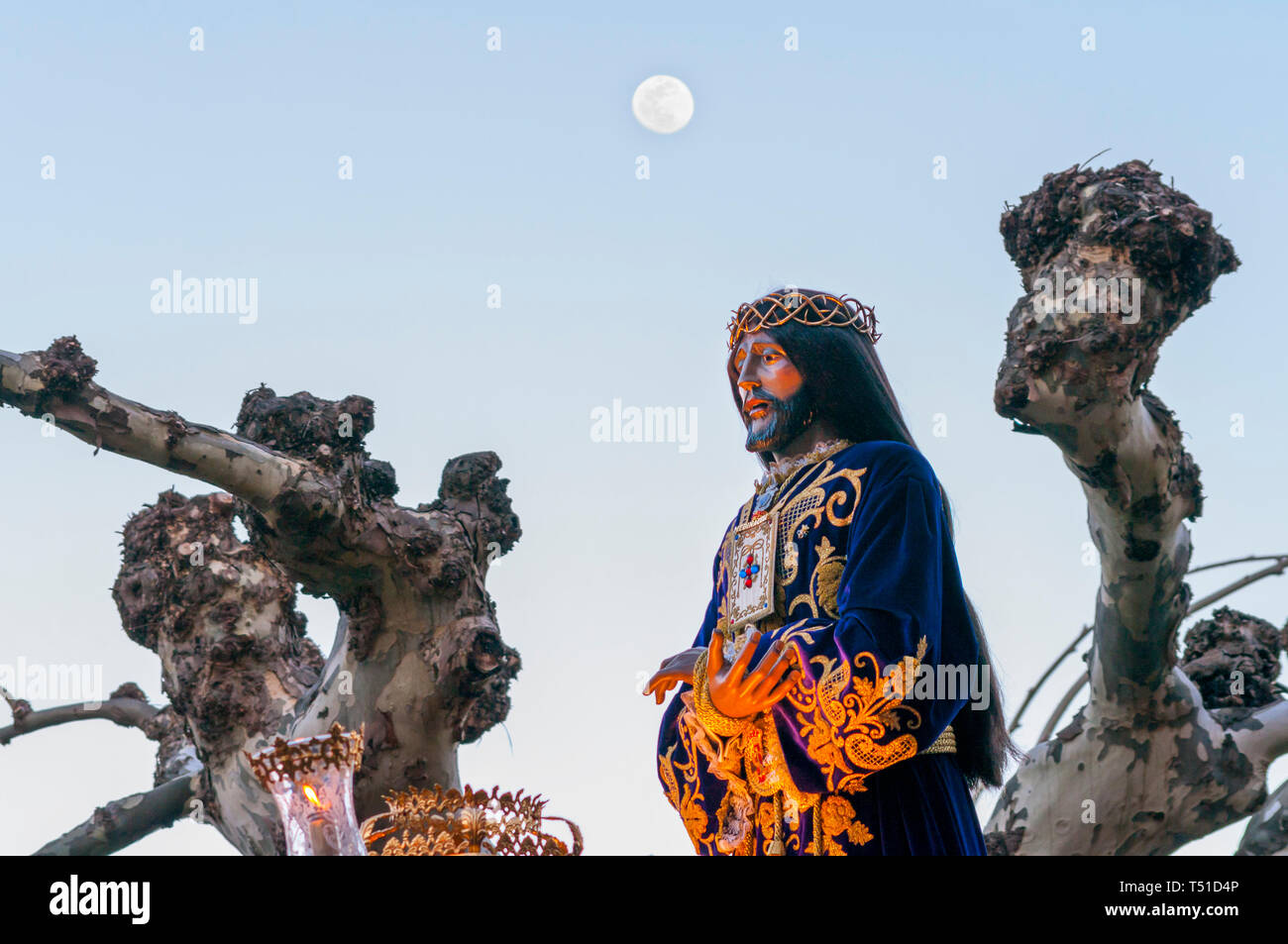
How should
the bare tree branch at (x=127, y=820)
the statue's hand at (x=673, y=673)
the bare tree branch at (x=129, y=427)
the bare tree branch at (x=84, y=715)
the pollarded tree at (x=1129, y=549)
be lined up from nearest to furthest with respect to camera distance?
the statue's hand at (x=673, y=673)
the pollarded tree at (x=1129, y=549)
the bare tree branch at (x=129, y=427)
the bare tree branch at (x=127, y=820)
the bare tree branch at (x=84, y=715)

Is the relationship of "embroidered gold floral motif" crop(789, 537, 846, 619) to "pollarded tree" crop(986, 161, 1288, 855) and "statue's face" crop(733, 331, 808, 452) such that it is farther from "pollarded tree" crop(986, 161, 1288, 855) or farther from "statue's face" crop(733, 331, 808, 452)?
"pollarded tree" crop(986, 161, 1288, 855)

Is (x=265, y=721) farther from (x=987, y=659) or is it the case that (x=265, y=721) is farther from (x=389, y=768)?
(x=987, y=659)

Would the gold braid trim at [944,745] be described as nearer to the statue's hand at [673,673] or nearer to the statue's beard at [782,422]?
the statue's hand at [673,673]

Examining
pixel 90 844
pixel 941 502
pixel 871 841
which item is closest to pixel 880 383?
pixel 941 502

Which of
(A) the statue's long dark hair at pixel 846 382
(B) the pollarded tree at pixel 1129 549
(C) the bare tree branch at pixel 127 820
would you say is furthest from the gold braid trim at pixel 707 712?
(C) the bare tree branch at pixel 127 820

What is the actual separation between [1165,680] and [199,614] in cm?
591

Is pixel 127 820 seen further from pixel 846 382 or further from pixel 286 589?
pixel 846 382

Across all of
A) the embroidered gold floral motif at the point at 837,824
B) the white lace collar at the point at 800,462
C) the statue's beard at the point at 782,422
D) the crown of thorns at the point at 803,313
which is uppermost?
the crown of thorns at the point at 803,313

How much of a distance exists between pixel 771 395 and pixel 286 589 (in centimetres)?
484

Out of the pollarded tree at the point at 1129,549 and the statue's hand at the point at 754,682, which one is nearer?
the statue's hand at the point at 754,682

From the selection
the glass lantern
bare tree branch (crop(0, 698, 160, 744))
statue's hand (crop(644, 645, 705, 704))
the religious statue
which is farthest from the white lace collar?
bare tree branch (crop(0, 698, 160, 744))

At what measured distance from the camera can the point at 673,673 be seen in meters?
5.52

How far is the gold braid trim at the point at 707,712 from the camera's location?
17.1 ft

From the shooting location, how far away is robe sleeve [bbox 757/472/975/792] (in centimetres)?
485
